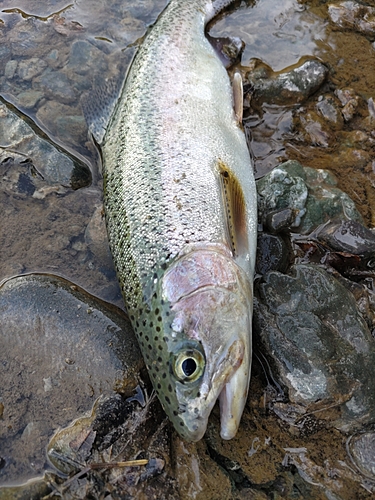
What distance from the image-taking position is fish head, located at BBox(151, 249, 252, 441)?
8.63ft

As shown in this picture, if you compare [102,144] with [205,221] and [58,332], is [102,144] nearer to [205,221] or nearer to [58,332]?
[205,221]

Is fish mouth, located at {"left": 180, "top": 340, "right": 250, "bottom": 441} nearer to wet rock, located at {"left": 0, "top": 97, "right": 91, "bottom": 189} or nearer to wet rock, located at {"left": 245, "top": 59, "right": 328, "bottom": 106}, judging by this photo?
wet rock, located at {"left": 0, "top": 97, "right": 91, "bottom": 189}

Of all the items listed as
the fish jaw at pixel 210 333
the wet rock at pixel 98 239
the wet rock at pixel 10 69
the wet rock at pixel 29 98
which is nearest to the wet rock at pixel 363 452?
the fish jaw at pixel 210 333

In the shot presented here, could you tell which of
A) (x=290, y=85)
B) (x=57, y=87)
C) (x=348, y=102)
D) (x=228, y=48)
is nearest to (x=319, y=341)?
(x=348, y=102)

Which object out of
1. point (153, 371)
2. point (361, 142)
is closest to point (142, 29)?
point (361, 142)

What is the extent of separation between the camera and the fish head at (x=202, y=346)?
2.63m

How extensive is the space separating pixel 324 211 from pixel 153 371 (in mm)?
1905

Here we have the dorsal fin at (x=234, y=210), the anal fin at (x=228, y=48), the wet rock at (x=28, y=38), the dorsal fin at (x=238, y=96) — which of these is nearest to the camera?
the dorsal fin at (x=234, y=210)

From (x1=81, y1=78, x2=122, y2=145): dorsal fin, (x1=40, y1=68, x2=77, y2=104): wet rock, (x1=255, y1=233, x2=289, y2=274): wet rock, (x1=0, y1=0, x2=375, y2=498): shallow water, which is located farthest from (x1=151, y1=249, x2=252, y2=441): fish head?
(x1=40, y1=68, x2=77, y2=104): wet rock

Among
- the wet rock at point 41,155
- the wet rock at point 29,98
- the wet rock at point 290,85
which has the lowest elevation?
the wet rock at point 41,155

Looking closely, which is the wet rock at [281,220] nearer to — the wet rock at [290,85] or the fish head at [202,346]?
the fish head at [202,346]

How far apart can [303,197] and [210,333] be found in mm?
1558

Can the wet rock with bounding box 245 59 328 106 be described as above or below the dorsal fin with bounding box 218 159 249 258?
above

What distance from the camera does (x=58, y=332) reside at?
318cm
